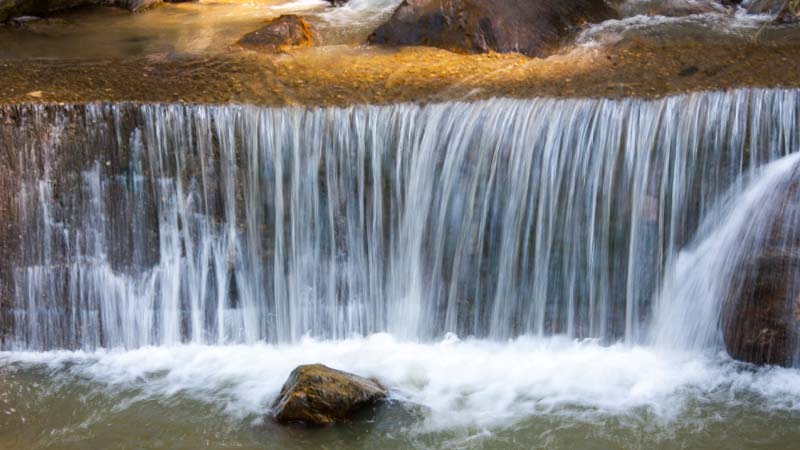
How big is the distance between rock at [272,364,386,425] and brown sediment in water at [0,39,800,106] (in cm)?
228

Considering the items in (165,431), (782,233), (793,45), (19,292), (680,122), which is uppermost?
(793,45)

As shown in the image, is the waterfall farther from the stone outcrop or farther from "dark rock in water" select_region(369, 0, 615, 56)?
the stone outcrop

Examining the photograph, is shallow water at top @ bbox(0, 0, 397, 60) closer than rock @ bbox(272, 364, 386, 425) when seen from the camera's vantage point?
No

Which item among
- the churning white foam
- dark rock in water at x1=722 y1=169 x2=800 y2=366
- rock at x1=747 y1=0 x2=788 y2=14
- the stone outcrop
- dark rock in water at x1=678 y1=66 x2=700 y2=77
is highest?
the stone outcrop

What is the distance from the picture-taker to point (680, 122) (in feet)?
22.8

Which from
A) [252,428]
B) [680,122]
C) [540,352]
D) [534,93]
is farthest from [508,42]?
[252,428]

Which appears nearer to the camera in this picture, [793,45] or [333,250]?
A: [333,250]

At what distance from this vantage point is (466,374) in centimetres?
679

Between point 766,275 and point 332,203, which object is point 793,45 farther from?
point 332,203

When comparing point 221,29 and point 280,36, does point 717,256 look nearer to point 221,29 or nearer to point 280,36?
point 280,36

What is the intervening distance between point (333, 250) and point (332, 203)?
0.34 meters

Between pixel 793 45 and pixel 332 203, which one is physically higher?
pixel 793 45

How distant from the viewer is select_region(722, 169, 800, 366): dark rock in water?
6.39m

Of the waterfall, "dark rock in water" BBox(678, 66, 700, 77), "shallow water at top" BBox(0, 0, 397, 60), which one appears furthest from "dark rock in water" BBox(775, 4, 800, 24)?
"shallow water at top" BBox(0, 0, 397, 60)
